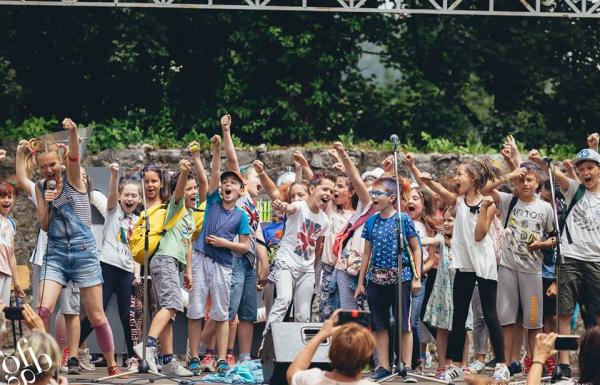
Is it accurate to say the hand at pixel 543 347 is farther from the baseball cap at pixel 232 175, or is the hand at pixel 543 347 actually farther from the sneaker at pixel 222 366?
the baseball cap at pixel 232 175

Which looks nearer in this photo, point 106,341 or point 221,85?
point 106,341

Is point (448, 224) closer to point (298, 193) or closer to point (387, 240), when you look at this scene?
point (387, 240)

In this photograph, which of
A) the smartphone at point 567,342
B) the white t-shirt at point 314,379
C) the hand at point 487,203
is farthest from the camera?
the hand at point 487,203

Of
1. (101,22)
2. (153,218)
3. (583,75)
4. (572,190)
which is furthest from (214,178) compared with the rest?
(583,75)

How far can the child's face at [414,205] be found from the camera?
1276 cm

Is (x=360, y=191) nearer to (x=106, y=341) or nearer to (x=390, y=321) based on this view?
(x=390, y=321)

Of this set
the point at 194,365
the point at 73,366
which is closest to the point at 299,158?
the point at 194,365

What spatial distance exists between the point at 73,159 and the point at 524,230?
416 centimetres

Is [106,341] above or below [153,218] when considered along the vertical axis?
below

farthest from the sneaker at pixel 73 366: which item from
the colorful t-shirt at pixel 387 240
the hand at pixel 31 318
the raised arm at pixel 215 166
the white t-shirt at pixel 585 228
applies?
the white t-shirt at pixel 585 228

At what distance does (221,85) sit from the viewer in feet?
67.6

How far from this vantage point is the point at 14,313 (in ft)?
25.4

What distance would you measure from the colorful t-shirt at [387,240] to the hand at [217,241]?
1294 millimetres

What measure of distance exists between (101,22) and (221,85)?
2.26 m
